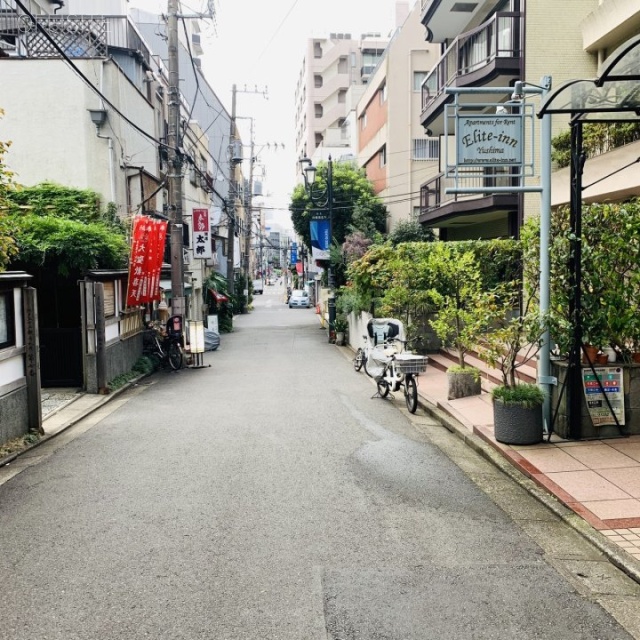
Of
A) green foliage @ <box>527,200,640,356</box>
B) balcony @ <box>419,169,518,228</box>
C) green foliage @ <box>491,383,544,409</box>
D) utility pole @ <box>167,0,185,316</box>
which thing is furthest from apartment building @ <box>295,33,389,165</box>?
green foliage @ <box>491,383,544,409</box>

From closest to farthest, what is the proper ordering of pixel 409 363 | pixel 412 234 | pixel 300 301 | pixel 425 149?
1. pixel 409 363
2. pixel 412 234
3. pixel 425 149
4. pixel 300 301

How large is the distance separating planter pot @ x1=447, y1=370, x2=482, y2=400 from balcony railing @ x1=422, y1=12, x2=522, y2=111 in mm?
8112

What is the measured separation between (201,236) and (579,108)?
20263 millimetres

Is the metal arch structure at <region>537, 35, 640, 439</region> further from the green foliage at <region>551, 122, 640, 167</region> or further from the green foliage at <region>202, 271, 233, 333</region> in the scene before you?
the green foliage at <region>202, 271, 233, 333</region>

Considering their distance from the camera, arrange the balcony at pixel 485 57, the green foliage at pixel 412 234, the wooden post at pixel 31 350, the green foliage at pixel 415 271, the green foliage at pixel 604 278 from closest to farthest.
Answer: the green foliage at pixel 604 278 < the wooden post at pixel 31 350 < the green foliage at pixel 415 271 < the balcony at pixel 485 57 < the green foliage at pixel 412 234

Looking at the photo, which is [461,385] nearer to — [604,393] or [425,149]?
[604,393]

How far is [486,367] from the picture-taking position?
532 inches

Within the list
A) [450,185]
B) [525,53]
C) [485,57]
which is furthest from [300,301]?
[525,53]

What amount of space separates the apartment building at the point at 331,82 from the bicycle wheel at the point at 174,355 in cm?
3751

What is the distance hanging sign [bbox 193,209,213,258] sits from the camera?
83.3ft

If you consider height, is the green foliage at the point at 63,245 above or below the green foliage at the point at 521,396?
above


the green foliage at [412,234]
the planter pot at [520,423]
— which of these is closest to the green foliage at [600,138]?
the planter pot at [520,423]

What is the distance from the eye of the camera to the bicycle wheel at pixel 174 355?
1775 cm

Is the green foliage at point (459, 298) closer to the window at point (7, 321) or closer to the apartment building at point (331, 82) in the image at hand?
the window at point (7, 321)
